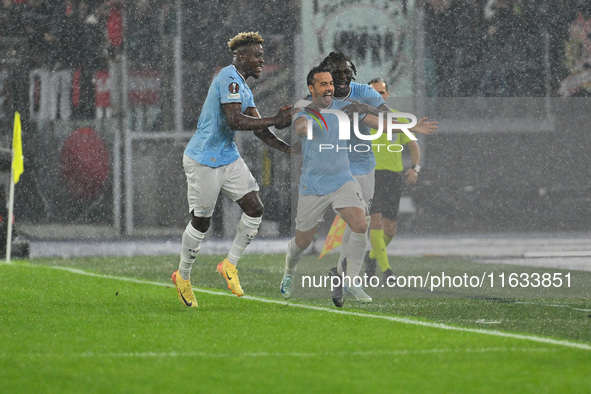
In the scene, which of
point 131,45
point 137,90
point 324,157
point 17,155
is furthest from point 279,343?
point 131,45

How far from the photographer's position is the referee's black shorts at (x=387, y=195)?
30.7 ft

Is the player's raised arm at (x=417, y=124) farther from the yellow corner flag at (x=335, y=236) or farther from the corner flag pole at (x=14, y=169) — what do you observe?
the corner flag pole at (x=14, y=169)

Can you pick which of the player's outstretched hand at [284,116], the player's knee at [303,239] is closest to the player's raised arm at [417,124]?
the player's outstretched hand at [284,116]

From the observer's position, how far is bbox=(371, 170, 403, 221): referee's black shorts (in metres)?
9.37

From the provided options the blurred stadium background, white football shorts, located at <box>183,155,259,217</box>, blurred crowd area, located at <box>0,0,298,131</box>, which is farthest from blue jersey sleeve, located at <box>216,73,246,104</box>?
blurred crowd area, located at <box>0,0,298,131</box>

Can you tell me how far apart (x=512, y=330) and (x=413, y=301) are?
1.77 meters

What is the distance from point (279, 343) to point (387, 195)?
3926mm

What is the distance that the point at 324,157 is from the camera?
25.7ft

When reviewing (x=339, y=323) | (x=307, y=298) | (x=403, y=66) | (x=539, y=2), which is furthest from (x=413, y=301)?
(x=539, y=2)

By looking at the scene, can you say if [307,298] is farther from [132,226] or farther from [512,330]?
[132,226]

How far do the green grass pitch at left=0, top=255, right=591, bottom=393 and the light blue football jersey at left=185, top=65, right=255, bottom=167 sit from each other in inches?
38.2

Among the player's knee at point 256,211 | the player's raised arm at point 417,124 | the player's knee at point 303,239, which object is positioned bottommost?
the player's knee at point 303,239

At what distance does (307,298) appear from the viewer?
325 inches

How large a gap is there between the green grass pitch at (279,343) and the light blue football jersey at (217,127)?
0.97 metres
